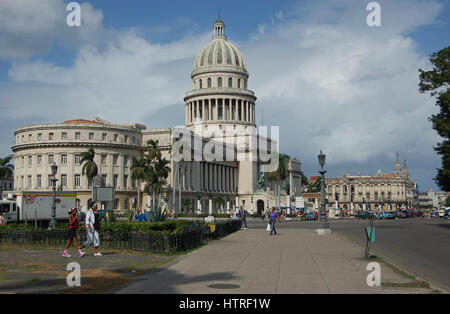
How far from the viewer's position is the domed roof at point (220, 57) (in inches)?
5231

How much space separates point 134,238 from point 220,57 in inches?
4485

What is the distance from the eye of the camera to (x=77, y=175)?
90000 mm

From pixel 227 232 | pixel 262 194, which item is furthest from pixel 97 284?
pixel 262 194

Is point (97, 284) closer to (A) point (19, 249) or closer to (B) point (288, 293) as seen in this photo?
(B) point (288, 293)

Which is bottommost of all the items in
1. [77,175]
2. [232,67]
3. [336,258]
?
[336,258]

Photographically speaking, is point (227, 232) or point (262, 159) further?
point (262, 159)

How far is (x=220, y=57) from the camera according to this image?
436ft

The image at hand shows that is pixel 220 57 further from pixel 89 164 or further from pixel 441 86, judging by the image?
pixel 441 86

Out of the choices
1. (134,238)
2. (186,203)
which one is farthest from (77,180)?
(134,238)

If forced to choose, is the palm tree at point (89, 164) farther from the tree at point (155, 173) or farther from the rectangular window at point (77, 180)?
the tree at point (155, 173)

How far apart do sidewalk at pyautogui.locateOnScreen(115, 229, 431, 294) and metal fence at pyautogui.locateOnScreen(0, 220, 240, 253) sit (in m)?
1.11
